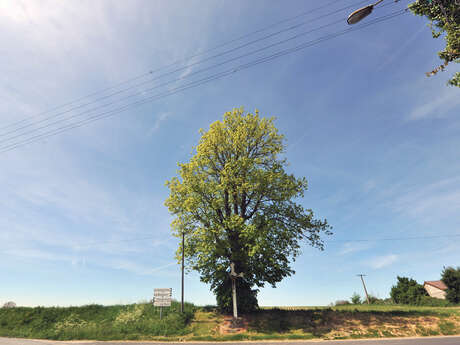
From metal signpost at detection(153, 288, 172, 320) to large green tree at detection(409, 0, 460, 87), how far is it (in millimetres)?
24683

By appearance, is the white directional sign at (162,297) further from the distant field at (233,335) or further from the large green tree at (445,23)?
the large green tree at (445,23)

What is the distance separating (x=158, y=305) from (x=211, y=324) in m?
5.80

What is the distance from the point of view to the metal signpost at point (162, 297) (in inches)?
840

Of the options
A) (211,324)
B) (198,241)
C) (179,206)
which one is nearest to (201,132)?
(179,206)

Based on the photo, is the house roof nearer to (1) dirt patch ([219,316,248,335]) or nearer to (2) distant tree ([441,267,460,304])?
(2) distant tree ([441,267,460,304])

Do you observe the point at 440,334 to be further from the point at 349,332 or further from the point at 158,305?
the point at 158,305

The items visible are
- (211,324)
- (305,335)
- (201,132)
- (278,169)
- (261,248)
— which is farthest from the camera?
(201,132)

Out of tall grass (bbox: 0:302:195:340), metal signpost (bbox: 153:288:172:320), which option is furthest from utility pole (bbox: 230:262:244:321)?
metal signpost (bbox: 153:288:172:320)

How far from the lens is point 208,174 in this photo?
2112 centimetres

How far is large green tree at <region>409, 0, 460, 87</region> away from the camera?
12.2 m

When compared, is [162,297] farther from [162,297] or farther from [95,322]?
[95,322]

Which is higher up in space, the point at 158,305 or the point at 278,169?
the point at 278,169

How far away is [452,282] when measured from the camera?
4284cm

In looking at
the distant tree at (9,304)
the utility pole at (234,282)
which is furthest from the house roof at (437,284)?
the distant tree at (9,304)
